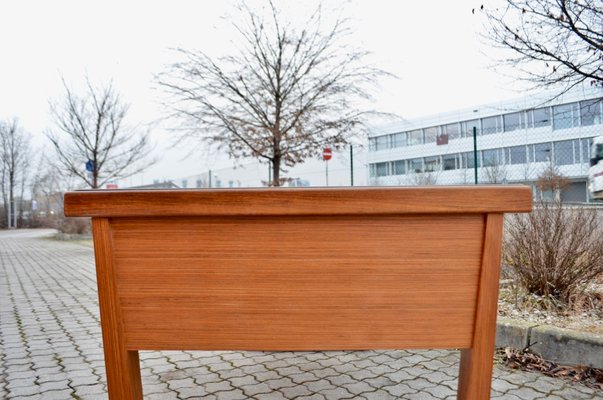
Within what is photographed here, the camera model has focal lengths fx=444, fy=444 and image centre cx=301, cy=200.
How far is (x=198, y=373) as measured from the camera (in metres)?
2.62

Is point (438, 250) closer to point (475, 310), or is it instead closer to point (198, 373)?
point (475, 310)

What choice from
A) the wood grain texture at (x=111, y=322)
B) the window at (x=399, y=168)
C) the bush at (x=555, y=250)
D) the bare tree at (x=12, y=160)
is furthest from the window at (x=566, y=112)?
the bare tree at (x=12, y=160)

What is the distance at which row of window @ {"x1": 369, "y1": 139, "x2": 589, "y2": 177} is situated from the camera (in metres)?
Result: 7.98

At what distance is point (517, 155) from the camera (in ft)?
29.3

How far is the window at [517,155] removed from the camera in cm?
831

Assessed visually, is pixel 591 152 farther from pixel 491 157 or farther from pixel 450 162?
pixel 450 162

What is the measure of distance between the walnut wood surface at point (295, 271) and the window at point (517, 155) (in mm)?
7978

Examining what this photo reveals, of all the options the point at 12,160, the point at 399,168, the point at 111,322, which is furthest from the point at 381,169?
the point at 12,160

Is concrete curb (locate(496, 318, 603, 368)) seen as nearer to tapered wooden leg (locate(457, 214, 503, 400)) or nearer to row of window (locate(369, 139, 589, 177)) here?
tapered wooden leg (locate(457, 214, 503, 400))

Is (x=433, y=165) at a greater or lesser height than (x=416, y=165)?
lesser

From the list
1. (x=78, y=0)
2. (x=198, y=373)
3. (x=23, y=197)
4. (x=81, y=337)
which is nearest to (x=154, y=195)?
(x=198, y=373)

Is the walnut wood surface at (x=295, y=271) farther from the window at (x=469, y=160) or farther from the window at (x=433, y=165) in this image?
the window at (x=469, y=160)

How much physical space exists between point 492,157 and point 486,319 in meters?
8.10

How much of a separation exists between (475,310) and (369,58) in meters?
7.03
